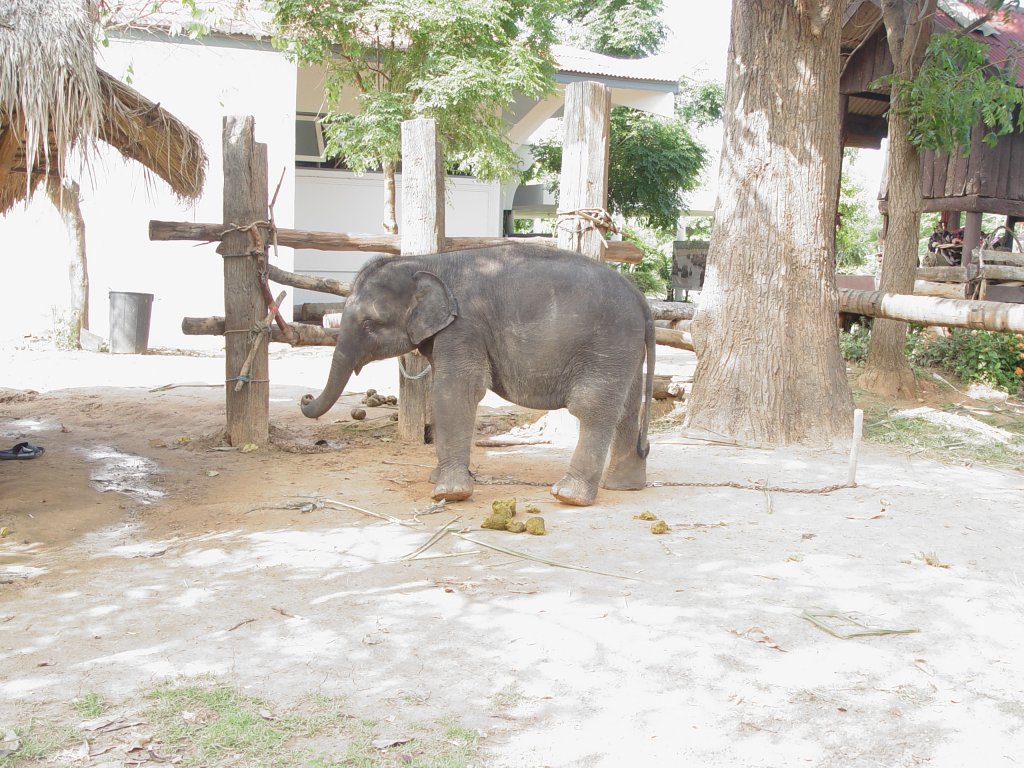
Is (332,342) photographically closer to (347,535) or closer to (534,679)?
(347,535)

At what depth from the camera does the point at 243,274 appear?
279 inches

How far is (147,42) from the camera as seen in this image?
14.6 meters

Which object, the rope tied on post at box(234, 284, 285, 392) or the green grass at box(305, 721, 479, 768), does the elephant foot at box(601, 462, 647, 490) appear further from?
the green grass at box(305, 721, 479, 768)

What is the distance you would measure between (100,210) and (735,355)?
11677 mm

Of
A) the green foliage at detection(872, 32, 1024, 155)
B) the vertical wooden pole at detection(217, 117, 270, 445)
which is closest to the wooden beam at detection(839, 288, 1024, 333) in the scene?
the green foliage at detection(872, 32, 1024, 155)

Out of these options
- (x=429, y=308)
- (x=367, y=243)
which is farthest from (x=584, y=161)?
(x=429, y=308)

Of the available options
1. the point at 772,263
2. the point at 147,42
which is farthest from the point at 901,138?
the point at 147,42

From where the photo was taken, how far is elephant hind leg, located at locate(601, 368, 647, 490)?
6.04m

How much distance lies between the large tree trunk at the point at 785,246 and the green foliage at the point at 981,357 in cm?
499

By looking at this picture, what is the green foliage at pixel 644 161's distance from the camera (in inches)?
1024

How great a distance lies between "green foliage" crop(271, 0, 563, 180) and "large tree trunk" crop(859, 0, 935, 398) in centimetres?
625

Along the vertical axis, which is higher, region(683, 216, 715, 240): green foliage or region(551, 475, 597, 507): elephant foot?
region(683, 216, 715, 240): green foliage

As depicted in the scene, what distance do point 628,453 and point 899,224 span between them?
6212mm

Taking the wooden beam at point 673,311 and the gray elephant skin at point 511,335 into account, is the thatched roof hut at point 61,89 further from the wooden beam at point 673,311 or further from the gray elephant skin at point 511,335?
the wooden beam at point 673,311
